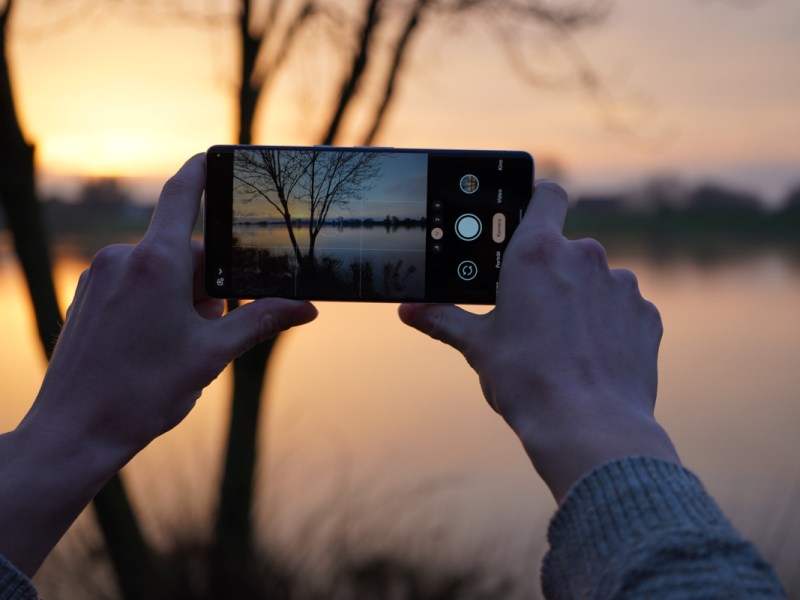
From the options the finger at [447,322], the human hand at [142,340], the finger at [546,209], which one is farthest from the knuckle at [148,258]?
the finger at [546,209]

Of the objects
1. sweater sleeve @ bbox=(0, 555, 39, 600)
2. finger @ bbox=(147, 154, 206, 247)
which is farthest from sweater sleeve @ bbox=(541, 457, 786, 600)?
finger @ bbox=(147, 154, 206, 247)

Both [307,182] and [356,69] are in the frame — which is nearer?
[307,182]

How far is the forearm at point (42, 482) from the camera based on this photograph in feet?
2.72

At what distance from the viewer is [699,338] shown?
585 centimetres

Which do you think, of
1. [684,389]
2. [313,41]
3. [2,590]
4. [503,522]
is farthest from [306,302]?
[684,389]

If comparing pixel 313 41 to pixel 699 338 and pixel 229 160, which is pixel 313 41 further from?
pixel 699 338

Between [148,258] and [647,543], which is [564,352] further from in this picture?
[148,258]

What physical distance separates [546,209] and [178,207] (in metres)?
0.52

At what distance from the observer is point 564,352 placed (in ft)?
2.95

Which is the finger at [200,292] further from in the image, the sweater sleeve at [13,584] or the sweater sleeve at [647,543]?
the sweater sleeve at [647,543]

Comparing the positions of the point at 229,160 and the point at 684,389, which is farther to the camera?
the point at 684,389

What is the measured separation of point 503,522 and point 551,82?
6.63 feet

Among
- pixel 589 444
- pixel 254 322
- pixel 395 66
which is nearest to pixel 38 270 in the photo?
pixel 395 66

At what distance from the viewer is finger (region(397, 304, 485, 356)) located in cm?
104
